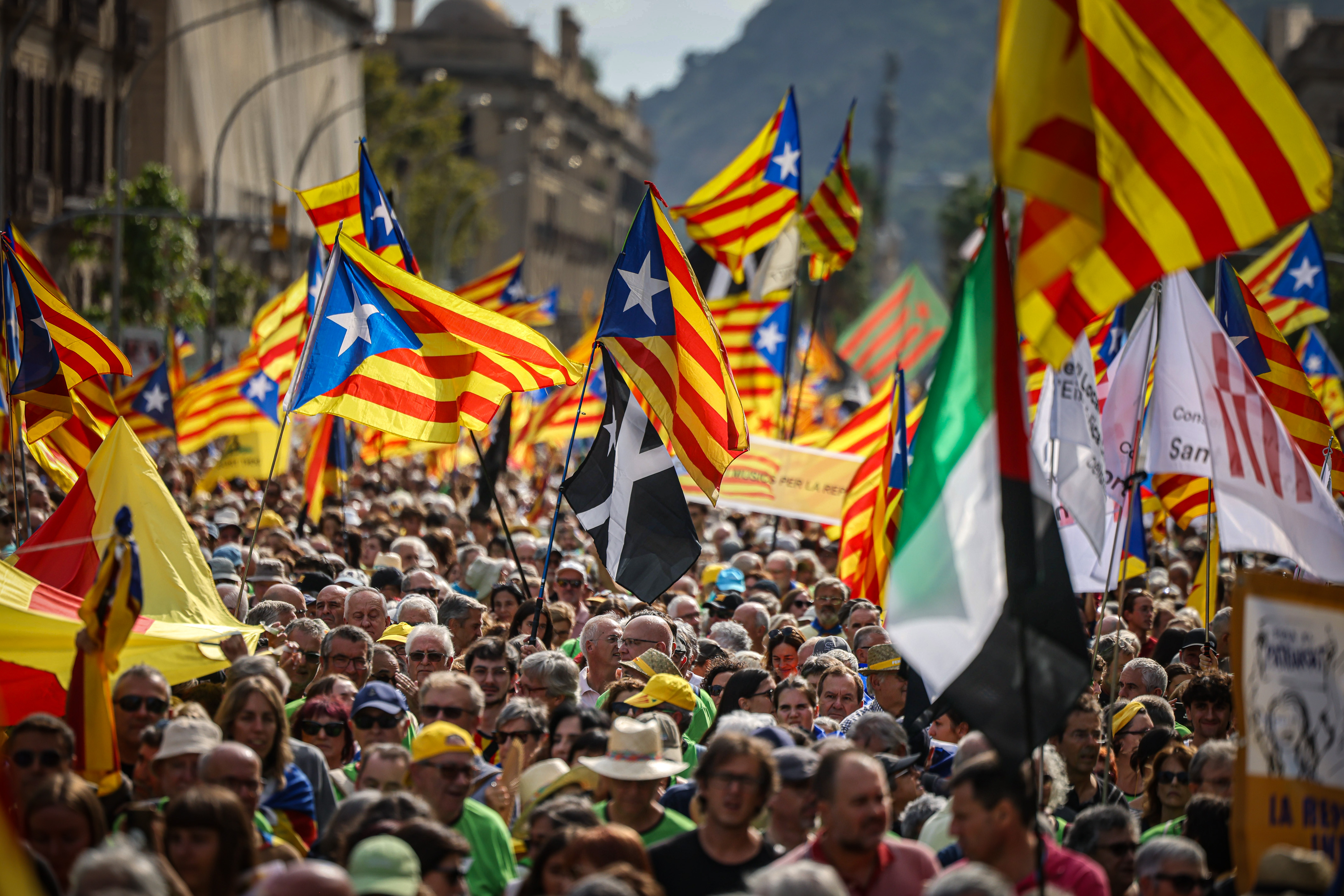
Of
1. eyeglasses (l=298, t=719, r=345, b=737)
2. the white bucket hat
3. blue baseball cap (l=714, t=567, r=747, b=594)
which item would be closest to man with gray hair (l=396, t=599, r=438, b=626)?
eyeglasses (l=298, t=719, r=345, b=737)

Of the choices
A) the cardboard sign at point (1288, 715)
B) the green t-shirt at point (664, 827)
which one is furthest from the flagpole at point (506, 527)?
the cardboard sign at point (1288, 715)

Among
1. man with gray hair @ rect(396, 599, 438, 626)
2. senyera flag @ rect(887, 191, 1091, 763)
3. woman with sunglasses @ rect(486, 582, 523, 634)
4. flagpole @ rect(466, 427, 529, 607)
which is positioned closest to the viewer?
senyera flag @ rect(887, 191, 1091, 763)

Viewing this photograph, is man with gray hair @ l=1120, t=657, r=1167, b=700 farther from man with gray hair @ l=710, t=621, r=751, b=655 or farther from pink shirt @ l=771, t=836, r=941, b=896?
pink shirt @ l=771, t=836, r=941, b=896

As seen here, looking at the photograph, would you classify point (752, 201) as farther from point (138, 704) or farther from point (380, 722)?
point (138, 704)

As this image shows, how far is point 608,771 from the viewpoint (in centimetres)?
584

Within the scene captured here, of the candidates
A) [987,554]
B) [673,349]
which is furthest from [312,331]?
[987,554]

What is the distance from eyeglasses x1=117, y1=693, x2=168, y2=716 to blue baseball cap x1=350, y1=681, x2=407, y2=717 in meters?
0.73

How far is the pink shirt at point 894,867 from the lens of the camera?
4957 millimetres

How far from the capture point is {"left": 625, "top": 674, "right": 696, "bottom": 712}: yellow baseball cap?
7.18m

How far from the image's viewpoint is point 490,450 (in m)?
14.8

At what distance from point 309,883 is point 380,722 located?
7.76 feet

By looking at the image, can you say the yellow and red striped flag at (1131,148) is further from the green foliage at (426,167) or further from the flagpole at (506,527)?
the green foliage at (426,167)

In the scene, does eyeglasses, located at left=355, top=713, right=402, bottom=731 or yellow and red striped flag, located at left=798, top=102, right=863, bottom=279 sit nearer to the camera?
eyeglasses, located at left=355, top=713, right=402, bottom=731

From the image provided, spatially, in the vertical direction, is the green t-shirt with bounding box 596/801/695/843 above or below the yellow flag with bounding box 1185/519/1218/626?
below
